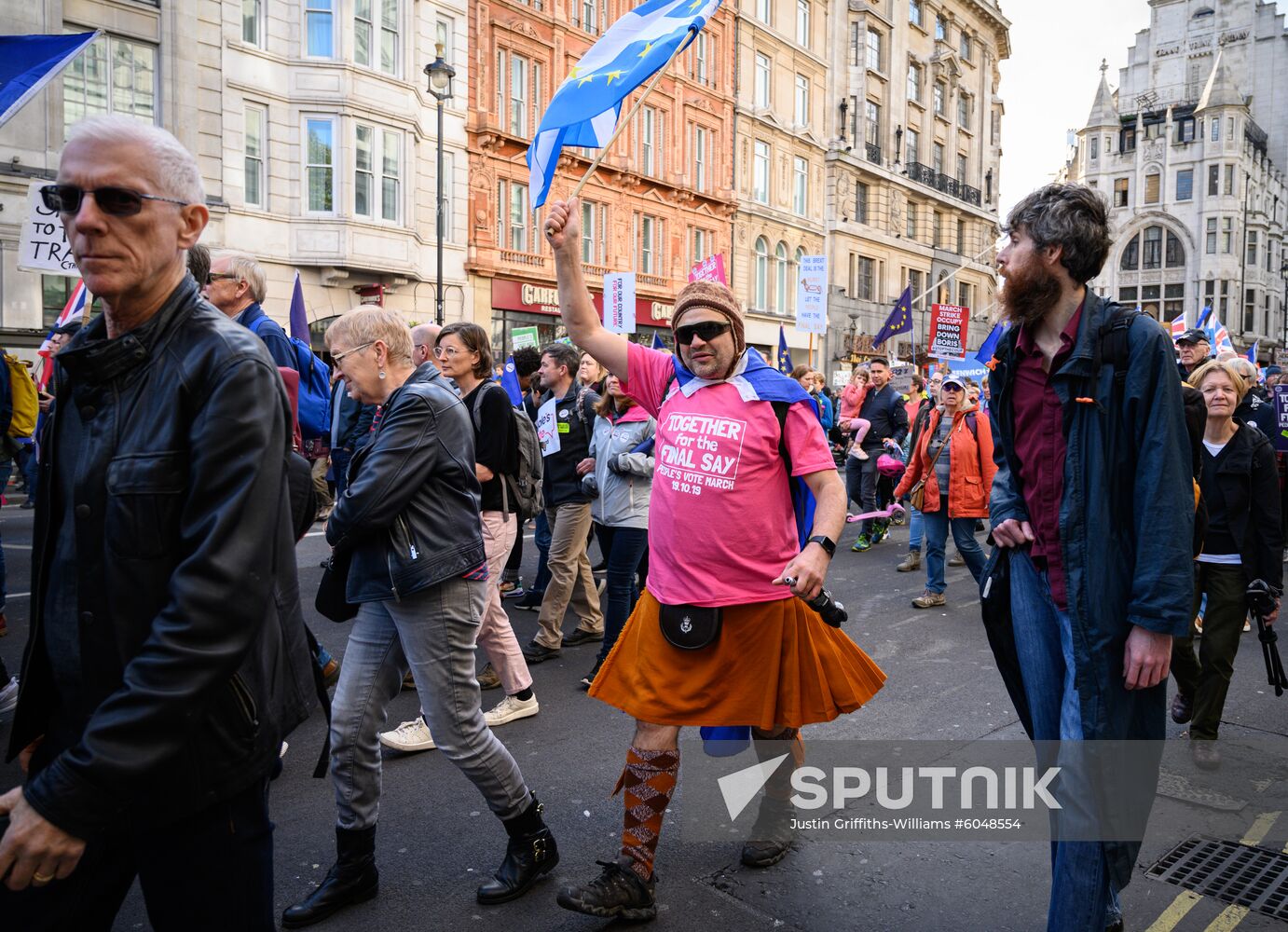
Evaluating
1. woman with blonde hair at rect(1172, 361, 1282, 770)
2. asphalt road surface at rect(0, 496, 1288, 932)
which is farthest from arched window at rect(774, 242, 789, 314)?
woman with blonde hair at rect(1172, 361, 1282, 770)

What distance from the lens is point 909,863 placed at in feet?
12.0

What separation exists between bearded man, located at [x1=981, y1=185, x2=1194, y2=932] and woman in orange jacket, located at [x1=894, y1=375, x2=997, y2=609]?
5217 millimetres

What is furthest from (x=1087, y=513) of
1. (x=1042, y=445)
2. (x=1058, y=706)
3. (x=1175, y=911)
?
(x=1175, y=911)

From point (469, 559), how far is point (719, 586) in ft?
2.96

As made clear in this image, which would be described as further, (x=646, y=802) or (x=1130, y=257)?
(x=1130, y=257)

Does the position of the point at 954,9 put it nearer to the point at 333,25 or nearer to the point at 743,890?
the point at 333,25

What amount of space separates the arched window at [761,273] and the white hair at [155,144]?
117ft

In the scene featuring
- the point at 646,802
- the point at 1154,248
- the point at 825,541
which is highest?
the point at 1154,248

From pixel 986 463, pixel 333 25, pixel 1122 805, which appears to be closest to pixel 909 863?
pixel 1122 805

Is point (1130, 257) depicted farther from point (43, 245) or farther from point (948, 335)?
point (43, 245)

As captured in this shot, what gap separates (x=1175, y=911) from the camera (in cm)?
328

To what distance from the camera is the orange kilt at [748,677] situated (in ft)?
10.9

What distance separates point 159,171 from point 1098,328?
2307 millimetres

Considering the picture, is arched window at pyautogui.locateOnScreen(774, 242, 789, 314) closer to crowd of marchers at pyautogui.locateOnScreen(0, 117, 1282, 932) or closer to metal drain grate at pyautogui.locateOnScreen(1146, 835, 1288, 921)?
crowd of marchers at pyautogui.locateOnScreen(0, 117, 1282, 932)
